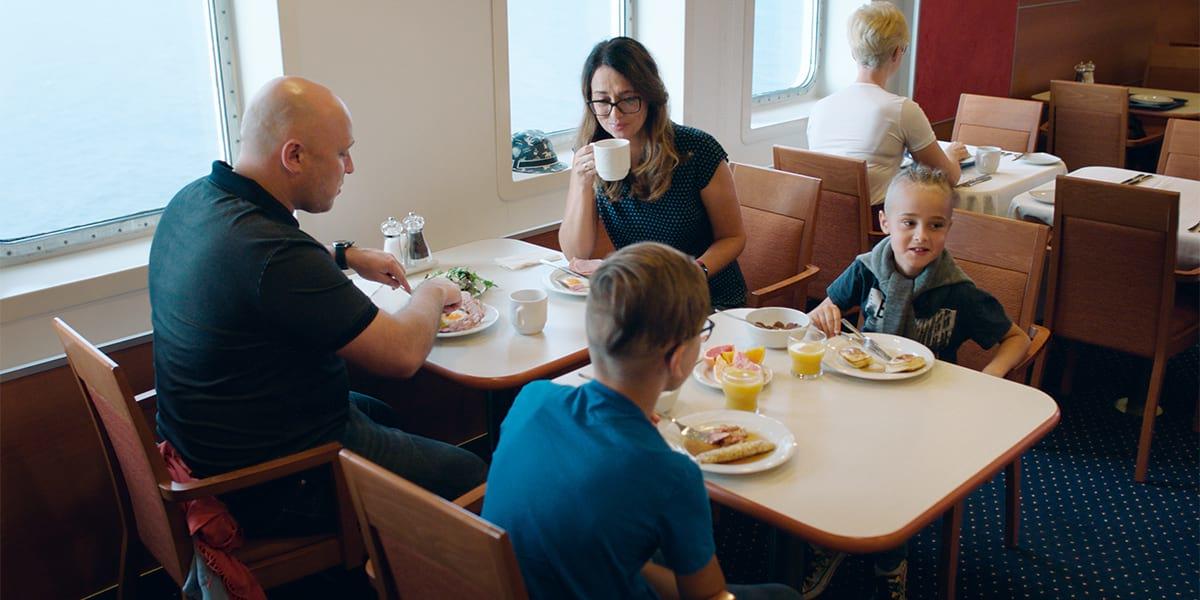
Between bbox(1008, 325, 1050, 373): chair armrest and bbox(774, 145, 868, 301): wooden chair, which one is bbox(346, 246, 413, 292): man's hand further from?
bbox(774, 145, 868, 301): wooden chair

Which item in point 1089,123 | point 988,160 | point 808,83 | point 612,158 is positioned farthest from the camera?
point 808,83

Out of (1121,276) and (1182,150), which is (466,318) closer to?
(1121,276)

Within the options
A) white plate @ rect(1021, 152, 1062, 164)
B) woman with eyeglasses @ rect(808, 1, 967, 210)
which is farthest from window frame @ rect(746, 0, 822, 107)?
white plate @ rect(1021, 152, 1062, 164)

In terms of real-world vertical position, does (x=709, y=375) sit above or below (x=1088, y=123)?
below

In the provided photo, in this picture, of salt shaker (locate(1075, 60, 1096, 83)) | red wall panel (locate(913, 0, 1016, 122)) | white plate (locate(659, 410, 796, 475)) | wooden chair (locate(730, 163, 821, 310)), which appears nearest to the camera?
white plate (locate(659, 410, 796, 475))

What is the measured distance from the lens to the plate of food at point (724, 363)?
2066mm

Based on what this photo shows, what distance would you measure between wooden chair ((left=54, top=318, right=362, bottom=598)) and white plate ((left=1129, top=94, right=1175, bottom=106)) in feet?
17.5

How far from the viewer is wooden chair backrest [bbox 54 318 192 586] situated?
1901 mm

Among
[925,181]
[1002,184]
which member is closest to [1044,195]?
[1002,184]

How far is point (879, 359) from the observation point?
2.17m

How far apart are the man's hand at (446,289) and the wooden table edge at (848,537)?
0.91 meters

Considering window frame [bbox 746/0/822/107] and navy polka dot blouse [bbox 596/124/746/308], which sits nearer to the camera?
navy polka dot blouse [bbox 596/124/746/308]

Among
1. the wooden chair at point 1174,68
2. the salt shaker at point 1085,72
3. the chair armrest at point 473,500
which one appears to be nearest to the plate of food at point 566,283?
the chair armrest at point 473,500

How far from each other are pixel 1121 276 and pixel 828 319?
1.34 meters
